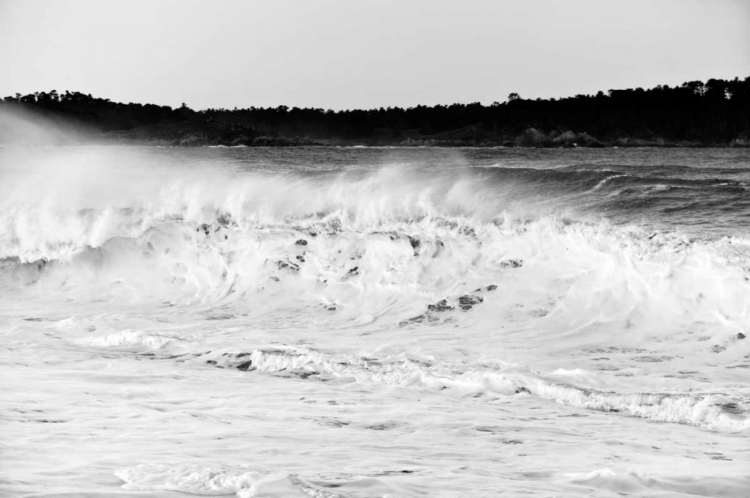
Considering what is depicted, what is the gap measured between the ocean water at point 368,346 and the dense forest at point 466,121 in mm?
57304

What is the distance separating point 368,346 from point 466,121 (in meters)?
87.1

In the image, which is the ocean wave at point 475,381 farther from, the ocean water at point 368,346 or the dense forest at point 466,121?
the dense forest at point 466,121

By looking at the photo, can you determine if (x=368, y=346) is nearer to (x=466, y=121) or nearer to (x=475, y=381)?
(x=475, y=381)

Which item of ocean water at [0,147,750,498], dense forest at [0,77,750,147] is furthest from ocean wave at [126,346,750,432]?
dense forest at [0,77,750,147]

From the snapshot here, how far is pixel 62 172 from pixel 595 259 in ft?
46.4

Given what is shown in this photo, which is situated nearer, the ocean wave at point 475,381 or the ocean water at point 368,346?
the ocean water at point 368,346

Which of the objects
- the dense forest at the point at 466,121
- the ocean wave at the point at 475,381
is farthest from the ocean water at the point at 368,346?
the dense forest at the point at 466,121

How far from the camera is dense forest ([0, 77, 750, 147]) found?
71.2 m

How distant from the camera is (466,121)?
3639 inches

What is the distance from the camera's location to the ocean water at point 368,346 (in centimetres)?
404

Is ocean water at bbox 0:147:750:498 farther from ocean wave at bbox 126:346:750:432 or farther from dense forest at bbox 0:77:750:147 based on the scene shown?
dense forest at bbox 0:77:750:147

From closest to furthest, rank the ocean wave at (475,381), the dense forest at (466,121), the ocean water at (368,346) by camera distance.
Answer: the ocean water at (368,346)
the ocean wave at (475,381)
the dense forest at (466,121)

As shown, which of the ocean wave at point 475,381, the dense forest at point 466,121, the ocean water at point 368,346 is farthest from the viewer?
the dense forest at point 466,121

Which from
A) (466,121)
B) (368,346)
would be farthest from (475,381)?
(466,121)
